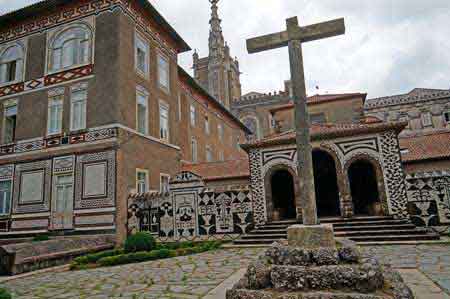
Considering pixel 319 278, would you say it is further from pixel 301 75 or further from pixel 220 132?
pixel 220 132

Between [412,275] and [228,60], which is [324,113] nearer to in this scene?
[412,275]

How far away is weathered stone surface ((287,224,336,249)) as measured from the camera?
4266mm

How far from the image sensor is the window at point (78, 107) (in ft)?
48.9

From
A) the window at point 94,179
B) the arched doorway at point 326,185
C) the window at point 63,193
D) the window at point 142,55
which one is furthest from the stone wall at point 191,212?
the window at point 142,55

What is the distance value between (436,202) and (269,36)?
32.5ft

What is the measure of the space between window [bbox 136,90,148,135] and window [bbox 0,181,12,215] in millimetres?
6772

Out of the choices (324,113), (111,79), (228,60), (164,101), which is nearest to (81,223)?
(111,79)

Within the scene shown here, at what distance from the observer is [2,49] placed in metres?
17.5

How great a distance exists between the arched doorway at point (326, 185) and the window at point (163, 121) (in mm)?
8052

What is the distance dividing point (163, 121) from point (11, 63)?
8.58 metres

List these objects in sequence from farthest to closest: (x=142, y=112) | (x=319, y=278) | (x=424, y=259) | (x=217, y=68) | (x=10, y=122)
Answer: (x=217, y=68) < (x=10, y=122) < (x=142, y=112) < (x=424, y=259) < (x=319, y=278)

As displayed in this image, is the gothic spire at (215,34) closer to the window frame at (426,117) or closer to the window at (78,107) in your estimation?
the window frame at (426,117)

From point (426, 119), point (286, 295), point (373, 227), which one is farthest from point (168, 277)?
point (426, 119)

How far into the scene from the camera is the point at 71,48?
15758mm
